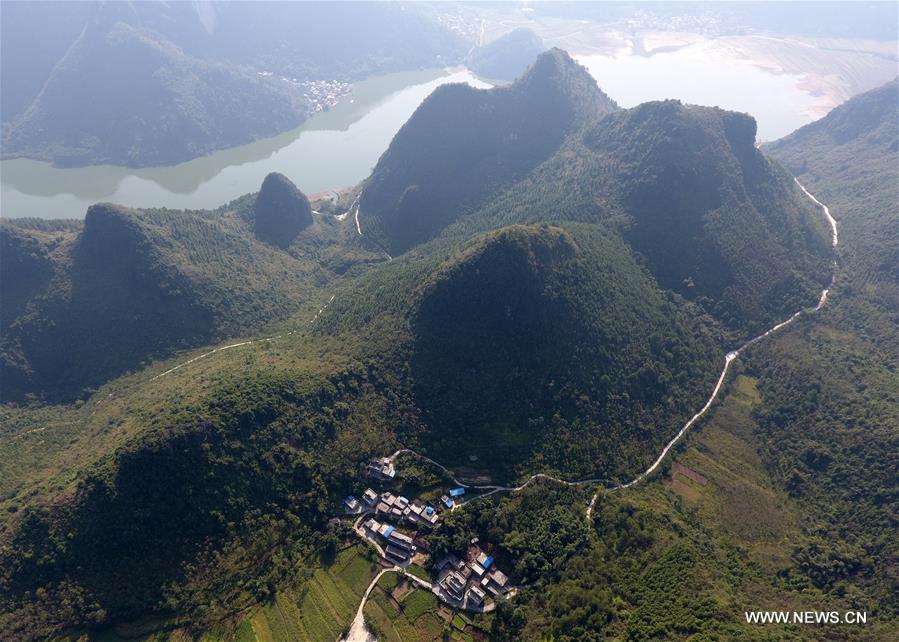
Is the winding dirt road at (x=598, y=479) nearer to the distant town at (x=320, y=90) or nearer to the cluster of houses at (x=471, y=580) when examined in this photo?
the cluster of houses at (x=471, y=580)

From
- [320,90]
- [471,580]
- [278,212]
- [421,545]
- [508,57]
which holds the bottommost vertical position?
[471,580]

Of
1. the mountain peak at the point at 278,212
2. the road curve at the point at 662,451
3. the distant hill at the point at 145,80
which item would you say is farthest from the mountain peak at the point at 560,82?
the distant hill at the point at 145,80

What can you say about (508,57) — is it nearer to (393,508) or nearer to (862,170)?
(862,170)

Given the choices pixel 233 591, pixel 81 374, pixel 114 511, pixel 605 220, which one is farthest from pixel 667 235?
pixel 81 374

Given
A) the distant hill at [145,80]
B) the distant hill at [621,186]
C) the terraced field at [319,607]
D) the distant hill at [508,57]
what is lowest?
the terraced field at [319,607]

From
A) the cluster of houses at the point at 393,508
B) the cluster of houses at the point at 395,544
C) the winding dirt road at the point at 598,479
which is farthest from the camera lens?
the cluster of houses at the point at 393,508

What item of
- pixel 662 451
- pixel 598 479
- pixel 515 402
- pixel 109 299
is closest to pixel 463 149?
pixel 515 402

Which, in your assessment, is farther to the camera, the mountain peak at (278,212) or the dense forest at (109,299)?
the mountain peak at (278,212)
